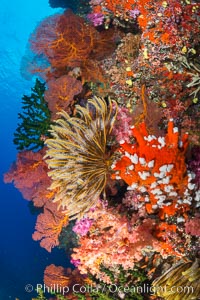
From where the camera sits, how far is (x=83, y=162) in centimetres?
470

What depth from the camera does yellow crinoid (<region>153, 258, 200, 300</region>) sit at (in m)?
3.92

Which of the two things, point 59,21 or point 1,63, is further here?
point 1,63

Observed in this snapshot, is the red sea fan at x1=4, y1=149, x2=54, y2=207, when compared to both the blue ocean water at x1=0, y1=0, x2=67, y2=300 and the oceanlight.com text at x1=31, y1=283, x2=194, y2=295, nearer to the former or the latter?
the oceanlight.com text at x1=31, y1=283, x2=194, y2=295

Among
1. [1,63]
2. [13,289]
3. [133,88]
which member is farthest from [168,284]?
[1,63]

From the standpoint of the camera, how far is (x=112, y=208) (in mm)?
4715

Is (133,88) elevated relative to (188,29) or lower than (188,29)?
lower

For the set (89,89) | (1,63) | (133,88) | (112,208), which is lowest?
(112,208)

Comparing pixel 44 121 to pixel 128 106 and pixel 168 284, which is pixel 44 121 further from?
pixel 168 284

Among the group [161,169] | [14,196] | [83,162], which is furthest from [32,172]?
[14,196]

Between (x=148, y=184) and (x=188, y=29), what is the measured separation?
9.84 feet

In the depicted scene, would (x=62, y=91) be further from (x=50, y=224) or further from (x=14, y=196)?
(x=14, y=196)

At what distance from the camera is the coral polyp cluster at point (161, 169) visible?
3762mm

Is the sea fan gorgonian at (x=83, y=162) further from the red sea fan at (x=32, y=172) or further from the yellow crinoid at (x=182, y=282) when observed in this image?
the yellow crinoid at (x=182, y=282)

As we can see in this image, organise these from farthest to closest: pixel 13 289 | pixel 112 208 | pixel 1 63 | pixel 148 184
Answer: pixel 1 63, pixel 13 289, pixel 112 208, pixel 148 184
